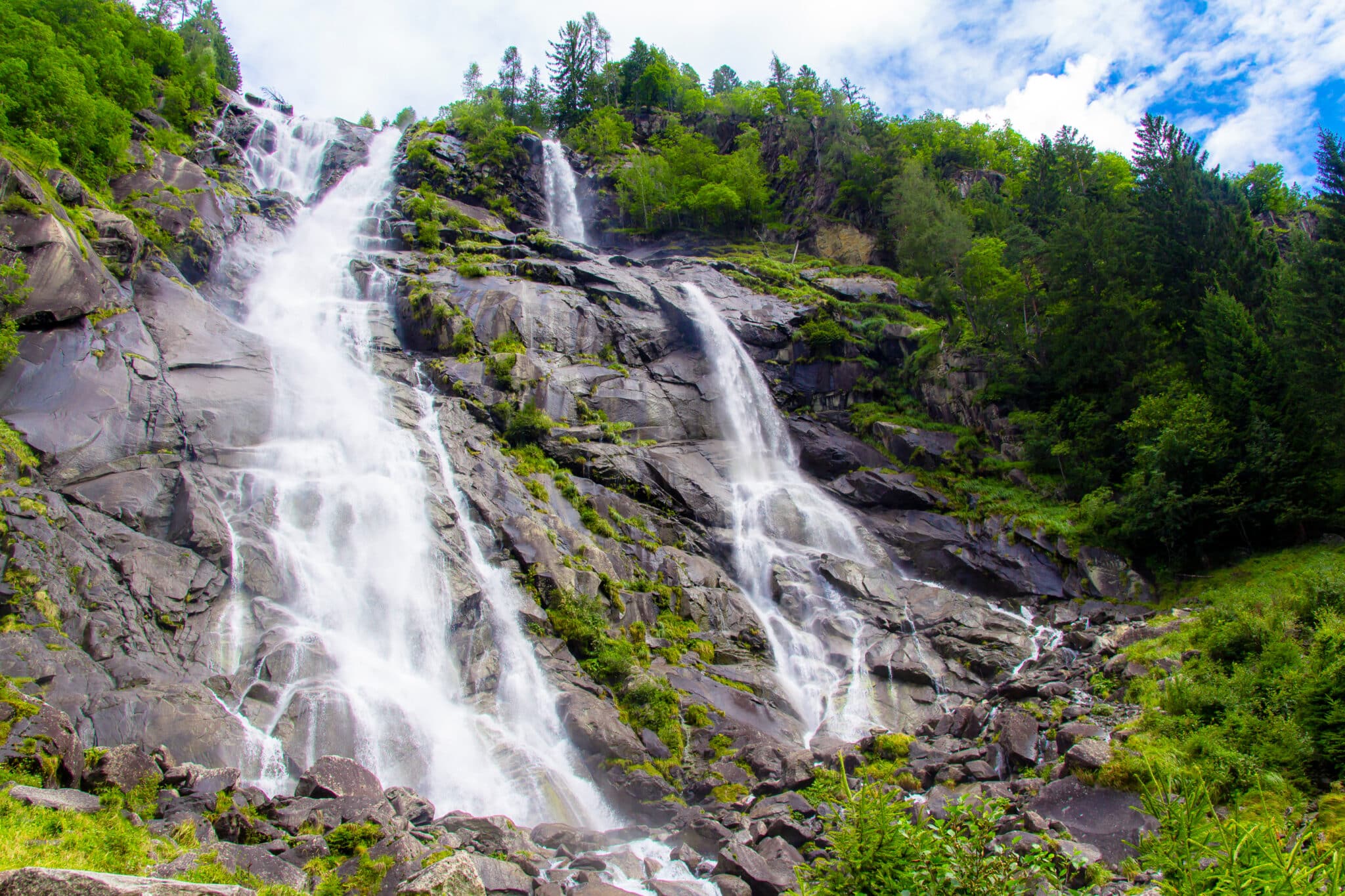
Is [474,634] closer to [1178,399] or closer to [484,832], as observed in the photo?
[484,832]

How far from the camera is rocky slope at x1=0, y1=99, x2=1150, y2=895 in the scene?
40.4ft

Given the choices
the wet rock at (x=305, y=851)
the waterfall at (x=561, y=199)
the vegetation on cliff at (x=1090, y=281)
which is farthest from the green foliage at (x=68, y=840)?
the waterfall at (x=561, y=199)

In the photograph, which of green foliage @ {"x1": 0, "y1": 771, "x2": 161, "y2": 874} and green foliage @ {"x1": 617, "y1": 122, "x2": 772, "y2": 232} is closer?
green foliage @ {"x1": 0, "y1": 771, "x2": 161, "y2": 874}

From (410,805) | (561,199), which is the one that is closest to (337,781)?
(410,805)

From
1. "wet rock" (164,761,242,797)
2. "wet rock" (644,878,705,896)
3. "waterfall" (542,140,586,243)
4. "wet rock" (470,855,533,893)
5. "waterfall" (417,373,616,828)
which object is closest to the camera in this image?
"wet rock" (470,855,533,893)

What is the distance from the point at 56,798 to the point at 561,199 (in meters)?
52.5

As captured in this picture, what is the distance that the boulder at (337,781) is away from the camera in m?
11.9

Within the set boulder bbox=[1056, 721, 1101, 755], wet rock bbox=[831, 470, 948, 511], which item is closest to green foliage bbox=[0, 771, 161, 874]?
boulder bbox=[1056, 721, 1101, 755]

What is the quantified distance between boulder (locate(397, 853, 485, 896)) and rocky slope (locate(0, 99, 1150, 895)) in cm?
135

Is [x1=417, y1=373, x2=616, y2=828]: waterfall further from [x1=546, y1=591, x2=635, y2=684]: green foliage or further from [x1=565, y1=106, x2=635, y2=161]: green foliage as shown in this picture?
[x1=565, y1=106, x2=635, y2=161]: green foliage

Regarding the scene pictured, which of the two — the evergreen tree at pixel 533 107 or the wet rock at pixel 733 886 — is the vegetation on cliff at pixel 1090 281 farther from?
the wet rock at pixel 733 886

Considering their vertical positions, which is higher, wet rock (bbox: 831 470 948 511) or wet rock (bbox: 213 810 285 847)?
wet rock (bbox: 831 470 948 511)

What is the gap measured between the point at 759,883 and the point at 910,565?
61.5ft

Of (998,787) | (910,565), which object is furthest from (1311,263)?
(998,787)
